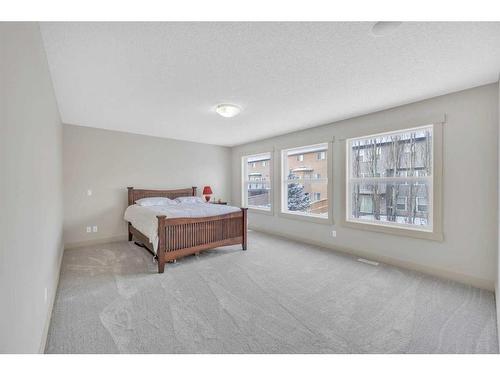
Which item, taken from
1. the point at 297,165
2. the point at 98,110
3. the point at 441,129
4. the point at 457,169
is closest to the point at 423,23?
the point at 441,129

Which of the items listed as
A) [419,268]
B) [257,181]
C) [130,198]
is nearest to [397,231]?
[419,268]

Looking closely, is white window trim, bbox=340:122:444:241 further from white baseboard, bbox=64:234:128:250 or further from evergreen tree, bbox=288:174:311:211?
white baseboard, bbox=64:234:128:250

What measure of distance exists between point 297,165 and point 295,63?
2847mm

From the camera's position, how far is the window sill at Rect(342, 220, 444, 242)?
9.17 ft

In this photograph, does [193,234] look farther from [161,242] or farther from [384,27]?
[384,27]

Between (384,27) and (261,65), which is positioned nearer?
(384,27)

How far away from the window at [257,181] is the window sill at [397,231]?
2.01 metres

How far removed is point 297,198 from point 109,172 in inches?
150

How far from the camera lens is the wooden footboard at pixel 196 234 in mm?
3067

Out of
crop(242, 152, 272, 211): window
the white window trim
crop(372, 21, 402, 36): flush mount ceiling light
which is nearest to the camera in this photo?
crop(372, 21, 402, 36): flush mount ceiling light

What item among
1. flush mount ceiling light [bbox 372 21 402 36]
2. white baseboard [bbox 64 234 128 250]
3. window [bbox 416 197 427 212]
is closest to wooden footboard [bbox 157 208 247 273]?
white baseboard [bbox 64 234 128 250]

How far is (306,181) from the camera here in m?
4.43

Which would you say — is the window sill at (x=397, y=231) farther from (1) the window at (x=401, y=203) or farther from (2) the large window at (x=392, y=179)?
(1) the window at (x=401, y=203)
